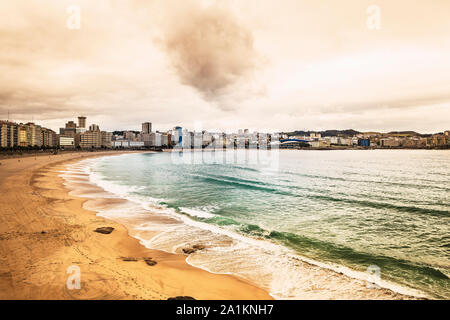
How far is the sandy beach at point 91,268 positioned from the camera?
19.6 ft

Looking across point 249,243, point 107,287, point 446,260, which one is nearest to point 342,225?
point 446,260

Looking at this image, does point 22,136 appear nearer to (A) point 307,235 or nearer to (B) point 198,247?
(B) point 198,247

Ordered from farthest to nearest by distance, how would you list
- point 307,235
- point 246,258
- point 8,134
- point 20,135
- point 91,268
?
point 20,135
point 8,134
point 307,235
point 246,258
point 91,268

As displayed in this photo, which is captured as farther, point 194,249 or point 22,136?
point 22,136

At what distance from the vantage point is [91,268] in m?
7.23

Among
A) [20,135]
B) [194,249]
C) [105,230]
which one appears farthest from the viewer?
[20,135]

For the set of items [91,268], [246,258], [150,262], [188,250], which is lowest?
[246,258]

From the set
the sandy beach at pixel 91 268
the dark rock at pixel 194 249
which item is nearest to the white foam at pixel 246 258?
the dark rock at pixel 194 249

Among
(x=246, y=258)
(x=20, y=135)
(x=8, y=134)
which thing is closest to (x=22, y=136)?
(x=20, y=135)

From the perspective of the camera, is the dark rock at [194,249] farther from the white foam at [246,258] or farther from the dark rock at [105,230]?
the dark rock at [105,230]

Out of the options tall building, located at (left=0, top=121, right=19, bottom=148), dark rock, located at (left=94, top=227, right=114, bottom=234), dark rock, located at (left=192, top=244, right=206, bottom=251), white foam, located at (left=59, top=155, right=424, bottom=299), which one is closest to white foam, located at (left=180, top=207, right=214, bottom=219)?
white foam, located at (left=59, top=155, right=424, bottom=299)

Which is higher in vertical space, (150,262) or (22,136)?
(22,136)

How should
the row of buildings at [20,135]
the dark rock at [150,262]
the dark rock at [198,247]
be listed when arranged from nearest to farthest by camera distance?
the dark rock at [150,262] < the dark rock at [198,247] < the row of buildings at [20,135]
